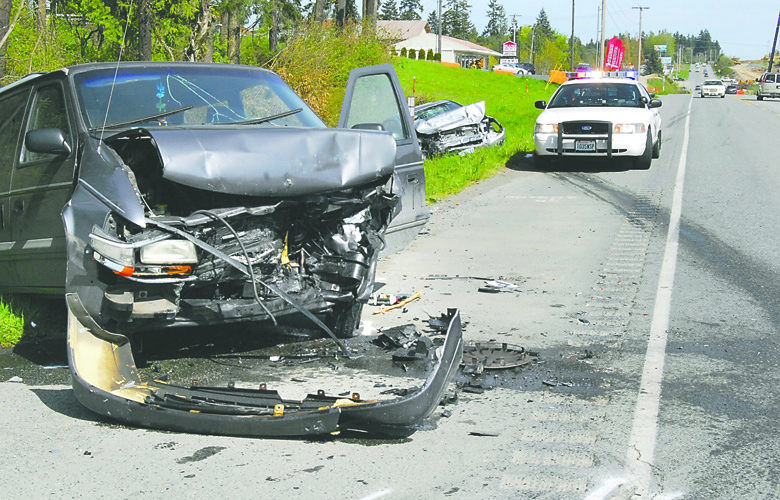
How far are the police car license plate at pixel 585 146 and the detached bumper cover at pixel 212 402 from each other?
1172 centimetres

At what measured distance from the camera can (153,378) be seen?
478 centimetres

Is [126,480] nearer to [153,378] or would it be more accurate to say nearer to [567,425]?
[153,378]

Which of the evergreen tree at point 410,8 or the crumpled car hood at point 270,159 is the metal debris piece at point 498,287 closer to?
the crumpled car hood at point 270,159

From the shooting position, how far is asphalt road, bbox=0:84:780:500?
3.41m

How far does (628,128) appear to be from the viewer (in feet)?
50.5

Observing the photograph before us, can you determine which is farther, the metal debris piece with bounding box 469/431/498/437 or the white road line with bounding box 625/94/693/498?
the metal debris piece with bounding box 469/431/498/437

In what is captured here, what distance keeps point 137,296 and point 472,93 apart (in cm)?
4796

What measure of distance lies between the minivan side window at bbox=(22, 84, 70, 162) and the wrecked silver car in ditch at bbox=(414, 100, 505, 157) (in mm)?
12593

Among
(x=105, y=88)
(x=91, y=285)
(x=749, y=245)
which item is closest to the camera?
(x=91, y=285)

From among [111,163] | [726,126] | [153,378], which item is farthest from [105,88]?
[726,126]

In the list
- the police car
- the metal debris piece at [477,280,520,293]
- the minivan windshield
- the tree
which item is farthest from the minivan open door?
the tree

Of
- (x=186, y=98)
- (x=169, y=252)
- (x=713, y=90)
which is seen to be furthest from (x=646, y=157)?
(x=713, y=90)

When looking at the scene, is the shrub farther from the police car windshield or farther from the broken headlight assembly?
the broken headlight assembly

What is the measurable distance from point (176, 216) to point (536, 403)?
7.58ft
